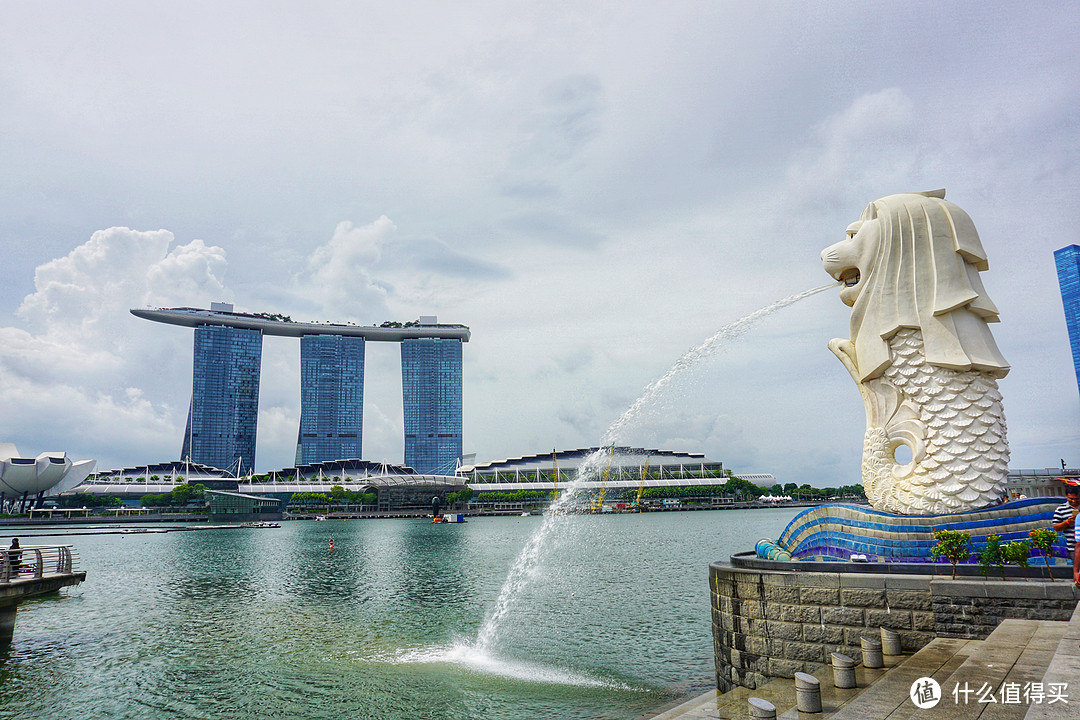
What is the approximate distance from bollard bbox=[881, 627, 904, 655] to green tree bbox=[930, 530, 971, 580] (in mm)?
1576

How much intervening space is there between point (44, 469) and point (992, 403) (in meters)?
155

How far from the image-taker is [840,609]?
38.3 ft

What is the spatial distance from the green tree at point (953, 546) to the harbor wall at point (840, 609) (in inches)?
15.1

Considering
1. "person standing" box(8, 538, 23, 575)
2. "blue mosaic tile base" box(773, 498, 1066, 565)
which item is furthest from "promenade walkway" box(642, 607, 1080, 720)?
"person standing" box(8, 538, 23, 575)

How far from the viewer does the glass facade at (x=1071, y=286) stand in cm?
10246

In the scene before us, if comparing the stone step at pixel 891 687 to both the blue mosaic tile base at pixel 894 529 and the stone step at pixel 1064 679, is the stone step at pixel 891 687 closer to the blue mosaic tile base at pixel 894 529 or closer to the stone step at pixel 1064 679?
the stone step at pixel 1064 679

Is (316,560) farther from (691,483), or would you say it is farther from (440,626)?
(691,483)

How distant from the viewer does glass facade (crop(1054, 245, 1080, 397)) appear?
10246 cm

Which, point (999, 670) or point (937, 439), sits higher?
point (937, 439)

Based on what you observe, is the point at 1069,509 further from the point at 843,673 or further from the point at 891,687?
the point at 843,673

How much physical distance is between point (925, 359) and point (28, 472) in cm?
15500

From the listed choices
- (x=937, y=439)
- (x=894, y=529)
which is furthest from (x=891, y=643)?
(x=937, y=439)

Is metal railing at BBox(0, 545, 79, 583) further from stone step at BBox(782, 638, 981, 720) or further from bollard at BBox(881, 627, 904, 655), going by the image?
bollard at BBox(881, 627, 904, 655)

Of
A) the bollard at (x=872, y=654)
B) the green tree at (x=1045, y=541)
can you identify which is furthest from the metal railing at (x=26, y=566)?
the green tree at (x=1045, y=541)
